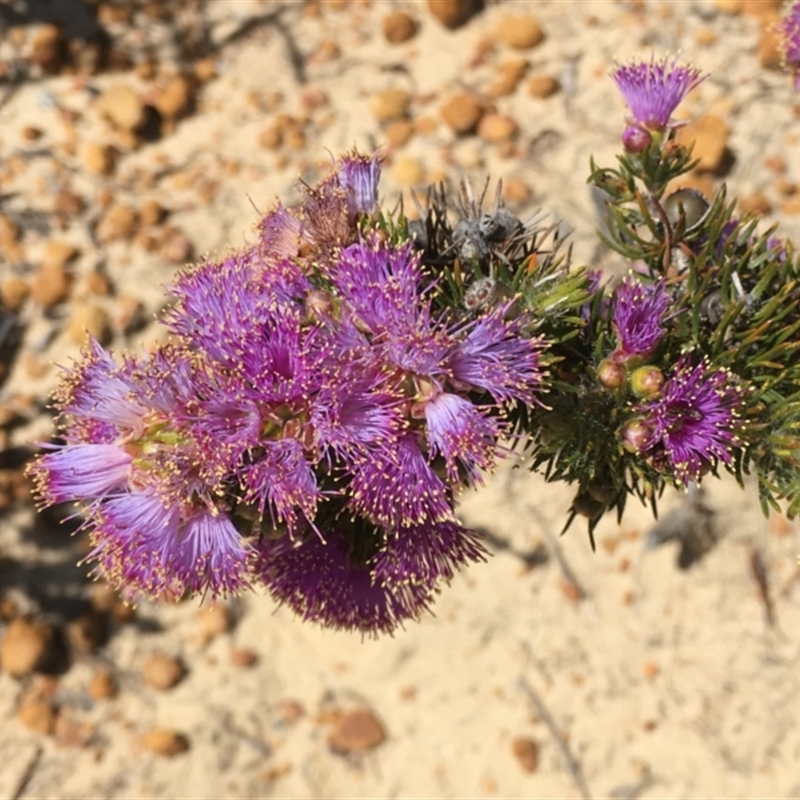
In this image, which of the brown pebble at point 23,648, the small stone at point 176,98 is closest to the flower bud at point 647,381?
the brown pebble at point 23,648

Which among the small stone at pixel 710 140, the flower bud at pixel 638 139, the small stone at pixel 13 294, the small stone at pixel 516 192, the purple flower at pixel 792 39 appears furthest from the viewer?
the small stone at pixel 13 294

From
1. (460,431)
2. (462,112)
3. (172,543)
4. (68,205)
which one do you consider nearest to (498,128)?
(462,112)

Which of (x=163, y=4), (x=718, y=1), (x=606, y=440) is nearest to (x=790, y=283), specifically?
(x=606, y=440)

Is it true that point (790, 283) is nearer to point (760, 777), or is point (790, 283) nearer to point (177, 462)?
point (177, 462)

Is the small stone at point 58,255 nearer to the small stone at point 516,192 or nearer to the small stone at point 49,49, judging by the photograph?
the small stone at point 49,49

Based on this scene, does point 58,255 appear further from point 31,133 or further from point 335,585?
point 335,585

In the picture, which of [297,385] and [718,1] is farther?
[718,1]
